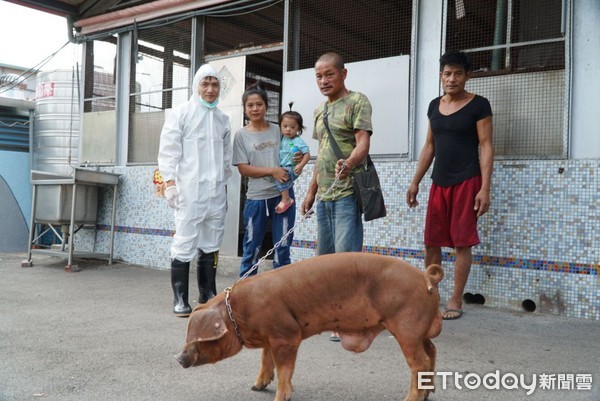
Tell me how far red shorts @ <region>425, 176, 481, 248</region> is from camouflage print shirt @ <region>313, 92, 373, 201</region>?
3.80ft

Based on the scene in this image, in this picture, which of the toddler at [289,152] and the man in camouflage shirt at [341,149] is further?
the toddler at [289,152]

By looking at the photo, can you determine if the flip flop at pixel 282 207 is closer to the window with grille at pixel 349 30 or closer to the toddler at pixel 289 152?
the toddler at pixel 289 152

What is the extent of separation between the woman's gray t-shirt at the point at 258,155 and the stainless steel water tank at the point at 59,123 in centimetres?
533

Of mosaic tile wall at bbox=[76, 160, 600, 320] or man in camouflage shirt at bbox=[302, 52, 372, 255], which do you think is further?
mosaic tile wall at bbox=[76, 160, 600, 320]

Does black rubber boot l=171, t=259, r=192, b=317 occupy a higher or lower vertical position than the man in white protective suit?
lower

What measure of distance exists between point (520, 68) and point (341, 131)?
7.31ft

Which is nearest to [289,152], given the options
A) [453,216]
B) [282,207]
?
[282,207]

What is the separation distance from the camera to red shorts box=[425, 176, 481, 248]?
14.3 feet

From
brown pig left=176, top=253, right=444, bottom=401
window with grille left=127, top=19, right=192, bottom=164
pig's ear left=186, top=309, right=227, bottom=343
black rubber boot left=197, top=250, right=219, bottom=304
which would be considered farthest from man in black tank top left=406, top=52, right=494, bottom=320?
window with grille left=127, top=19, right=192, bottom=164

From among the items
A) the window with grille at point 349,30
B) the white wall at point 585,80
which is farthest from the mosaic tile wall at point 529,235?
Result: the window with grille at point 349,30

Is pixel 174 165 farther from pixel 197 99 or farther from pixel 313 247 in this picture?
pixel 313 247

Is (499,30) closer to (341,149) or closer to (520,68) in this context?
(520,68)

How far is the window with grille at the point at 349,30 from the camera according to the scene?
5652 millimetres

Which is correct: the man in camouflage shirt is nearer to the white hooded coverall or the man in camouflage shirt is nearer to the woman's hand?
the woman's hand
